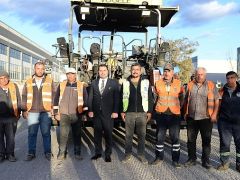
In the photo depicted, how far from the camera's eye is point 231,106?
6.26 meters

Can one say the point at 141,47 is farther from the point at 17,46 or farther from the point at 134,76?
the point at 17,46

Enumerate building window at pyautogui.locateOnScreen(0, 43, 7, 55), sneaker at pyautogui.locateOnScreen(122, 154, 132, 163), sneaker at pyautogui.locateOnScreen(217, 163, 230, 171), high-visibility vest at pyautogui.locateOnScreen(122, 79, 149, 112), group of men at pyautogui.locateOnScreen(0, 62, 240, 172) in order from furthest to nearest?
building window at pyautogui.locateOnScreen(0, 43, 7, 55) < sneaker at pyautogui.locateOnScreen(122, 154, 132, 163) < high-visibility vest at pyautogui.locateOnScreen(122, 79, 149, 112) < group of men at pyautogui.locateOnScreen(0, 62, 240, 172) < sneaker at pyautogui.locateOnScreen(217, 163, 230, 171)

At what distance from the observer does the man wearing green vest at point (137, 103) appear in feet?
22.0

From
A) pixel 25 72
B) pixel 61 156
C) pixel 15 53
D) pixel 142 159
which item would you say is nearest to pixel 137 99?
pixel 142 159

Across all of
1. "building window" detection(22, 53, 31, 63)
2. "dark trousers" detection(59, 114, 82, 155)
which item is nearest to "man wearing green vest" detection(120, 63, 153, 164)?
"dark trousers" detection(59, 114, 82, 155)

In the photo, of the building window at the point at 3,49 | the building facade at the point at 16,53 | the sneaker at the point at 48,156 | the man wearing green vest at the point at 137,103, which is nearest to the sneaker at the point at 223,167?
the man wearing green vest at the point at 137,103

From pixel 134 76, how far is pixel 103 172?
181cm

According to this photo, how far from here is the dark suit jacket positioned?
679 centimetres

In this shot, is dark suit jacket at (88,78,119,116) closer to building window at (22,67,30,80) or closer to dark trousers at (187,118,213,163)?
dark trousers at (187,118,213,163)

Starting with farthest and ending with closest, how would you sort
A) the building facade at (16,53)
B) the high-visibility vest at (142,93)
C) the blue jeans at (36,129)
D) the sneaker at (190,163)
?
the building facade at (16,53)
the blue jeans at (36,129)
the high-visibility vest at (142,93)
the sneaker at (190,163)

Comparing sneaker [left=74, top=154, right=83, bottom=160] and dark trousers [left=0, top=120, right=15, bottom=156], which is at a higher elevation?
dark trousers [left=0, top=120, right=15, bottom=156]

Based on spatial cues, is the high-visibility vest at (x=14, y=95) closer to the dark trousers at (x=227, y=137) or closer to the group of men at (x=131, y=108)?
the group of men at (x=131, y=108)

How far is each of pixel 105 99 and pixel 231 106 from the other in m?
2.20

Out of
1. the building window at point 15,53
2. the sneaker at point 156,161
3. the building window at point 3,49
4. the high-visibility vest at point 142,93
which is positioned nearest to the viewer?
the sneaker at point 156,161
